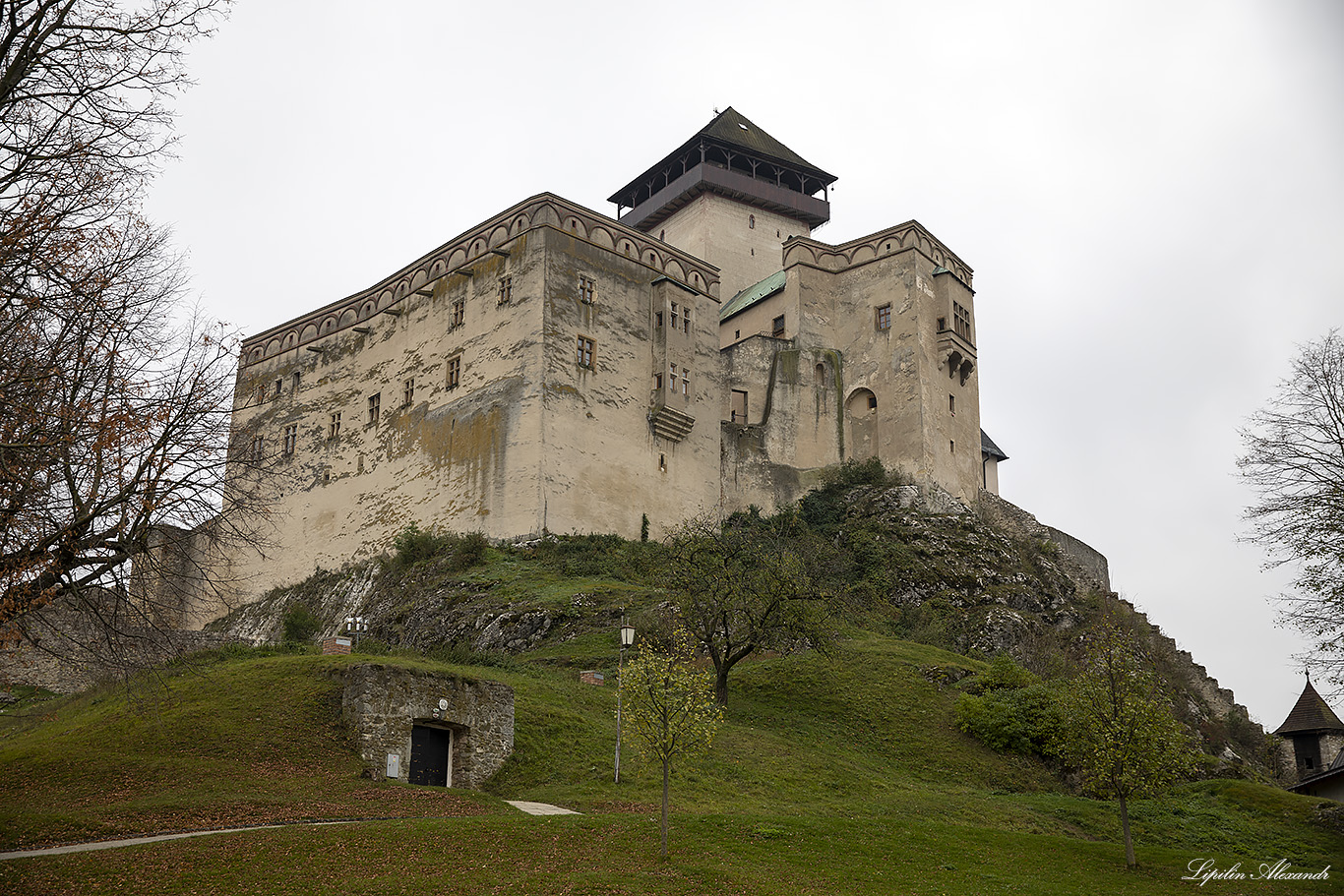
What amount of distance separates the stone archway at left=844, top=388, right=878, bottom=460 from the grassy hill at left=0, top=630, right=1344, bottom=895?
19619 millimetres

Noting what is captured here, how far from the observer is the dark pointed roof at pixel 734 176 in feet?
206

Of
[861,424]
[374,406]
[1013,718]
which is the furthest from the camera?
[861,424]

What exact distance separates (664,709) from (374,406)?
108 feet

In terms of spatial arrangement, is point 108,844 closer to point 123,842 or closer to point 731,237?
point 123,842

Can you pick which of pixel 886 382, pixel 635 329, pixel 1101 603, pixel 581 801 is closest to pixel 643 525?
pixel 635 329

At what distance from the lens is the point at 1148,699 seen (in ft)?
75.0

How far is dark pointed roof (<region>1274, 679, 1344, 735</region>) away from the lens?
38.2 meters

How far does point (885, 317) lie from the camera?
5103cm

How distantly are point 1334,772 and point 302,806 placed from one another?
23.6 m

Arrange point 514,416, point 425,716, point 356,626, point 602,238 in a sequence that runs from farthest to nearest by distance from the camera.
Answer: point 602,238
point 514,416
point 356,626
point 425,716

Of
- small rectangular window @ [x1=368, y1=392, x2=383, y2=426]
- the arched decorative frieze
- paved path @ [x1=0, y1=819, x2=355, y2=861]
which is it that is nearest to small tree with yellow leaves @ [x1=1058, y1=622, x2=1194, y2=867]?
paved path @ [x1=0, y1=819, x2=355, y2=861]

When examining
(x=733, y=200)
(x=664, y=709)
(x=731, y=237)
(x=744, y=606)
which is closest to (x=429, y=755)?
(x=664, y=709)

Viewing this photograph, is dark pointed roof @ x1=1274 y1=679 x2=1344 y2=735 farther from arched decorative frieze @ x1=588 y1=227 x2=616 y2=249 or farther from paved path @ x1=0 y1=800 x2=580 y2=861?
paved path @ x1=0 y1=800 x2=580 y2=861

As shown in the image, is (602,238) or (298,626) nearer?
(298,626)
